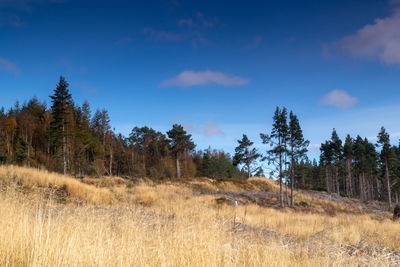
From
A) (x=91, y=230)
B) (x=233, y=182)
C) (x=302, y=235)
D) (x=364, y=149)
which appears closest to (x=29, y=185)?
(x=91, y=230)

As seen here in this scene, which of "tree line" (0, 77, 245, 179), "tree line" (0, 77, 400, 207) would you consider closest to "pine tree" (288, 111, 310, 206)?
"tree line" (0, 77, 400, 207)

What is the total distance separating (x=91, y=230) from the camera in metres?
3.65

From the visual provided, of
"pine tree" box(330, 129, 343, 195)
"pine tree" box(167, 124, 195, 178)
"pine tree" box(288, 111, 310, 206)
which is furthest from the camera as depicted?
"pine tree" box(330, 129, 343, 195)

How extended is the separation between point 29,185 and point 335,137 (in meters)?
53.5

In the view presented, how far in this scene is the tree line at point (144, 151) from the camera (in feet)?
76.4

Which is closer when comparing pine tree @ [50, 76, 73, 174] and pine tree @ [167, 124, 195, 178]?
pine tree @ [50, 76, 73, 174]

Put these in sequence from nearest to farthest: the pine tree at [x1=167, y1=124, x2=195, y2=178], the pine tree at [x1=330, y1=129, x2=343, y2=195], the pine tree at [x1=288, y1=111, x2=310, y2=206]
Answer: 1. the pine tree at [x1=288, y1=111, x2=310, y2=206]
2. the pine tree at [x1=167, y1=124, x2=195, y2=178]
3. the pine tree at [x1=330, y1=129, x2=343, y2=195]

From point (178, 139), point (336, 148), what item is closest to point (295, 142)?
point (178, 139)

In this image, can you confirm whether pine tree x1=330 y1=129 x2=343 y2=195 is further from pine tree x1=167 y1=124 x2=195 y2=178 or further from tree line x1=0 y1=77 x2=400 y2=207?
pine tree x1=167 y1=124 x2=195 y2=178

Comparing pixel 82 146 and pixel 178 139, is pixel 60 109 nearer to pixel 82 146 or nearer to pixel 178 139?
pixel 82 146

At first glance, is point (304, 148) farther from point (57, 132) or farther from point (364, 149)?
point (364, 149)

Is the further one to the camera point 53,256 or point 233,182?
point 233,182

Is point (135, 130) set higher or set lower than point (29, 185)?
higher

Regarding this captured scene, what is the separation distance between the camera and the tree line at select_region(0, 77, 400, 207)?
23281mm
